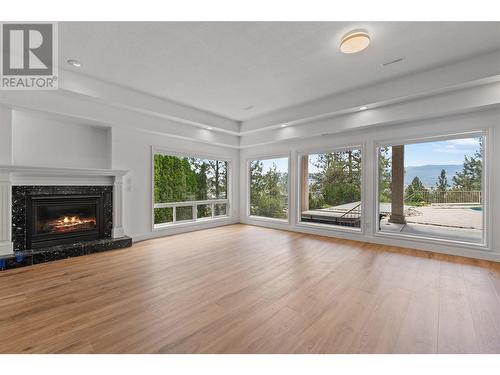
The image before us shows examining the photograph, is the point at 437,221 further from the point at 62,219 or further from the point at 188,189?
the point at 62,219

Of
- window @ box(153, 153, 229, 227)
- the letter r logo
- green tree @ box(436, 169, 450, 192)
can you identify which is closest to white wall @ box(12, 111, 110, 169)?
the letter r logo

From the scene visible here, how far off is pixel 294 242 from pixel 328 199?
158cm

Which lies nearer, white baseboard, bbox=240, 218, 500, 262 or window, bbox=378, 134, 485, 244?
white baseboard, bbox=240, 218, 500, 262

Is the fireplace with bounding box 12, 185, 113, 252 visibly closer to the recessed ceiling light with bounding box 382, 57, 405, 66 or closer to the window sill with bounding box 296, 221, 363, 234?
the window sill with bounding box 296, 221, 363, 234

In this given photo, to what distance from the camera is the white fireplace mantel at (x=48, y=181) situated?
315 cm

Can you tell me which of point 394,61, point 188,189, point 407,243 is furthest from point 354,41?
point 188,189

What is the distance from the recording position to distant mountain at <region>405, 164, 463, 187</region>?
390cm

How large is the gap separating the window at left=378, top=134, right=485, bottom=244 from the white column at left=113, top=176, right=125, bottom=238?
5257 mm

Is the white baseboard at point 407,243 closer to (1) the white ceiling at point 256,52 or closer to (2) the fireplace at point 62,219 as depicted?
(1) the white ceiling at point 256,52

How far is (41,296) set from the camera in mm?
2289

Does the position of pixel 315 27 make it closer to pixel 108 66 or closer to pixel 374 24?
pixel 374 24

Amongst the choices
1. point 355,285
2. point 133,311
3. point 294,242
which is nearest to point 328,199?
point 294,242

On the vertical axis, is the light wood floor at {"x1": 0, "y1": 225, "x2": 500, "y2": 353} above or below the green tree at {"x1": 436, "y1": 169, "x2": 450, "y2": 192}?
below

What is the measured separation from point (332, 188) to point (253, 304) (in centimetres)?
392
